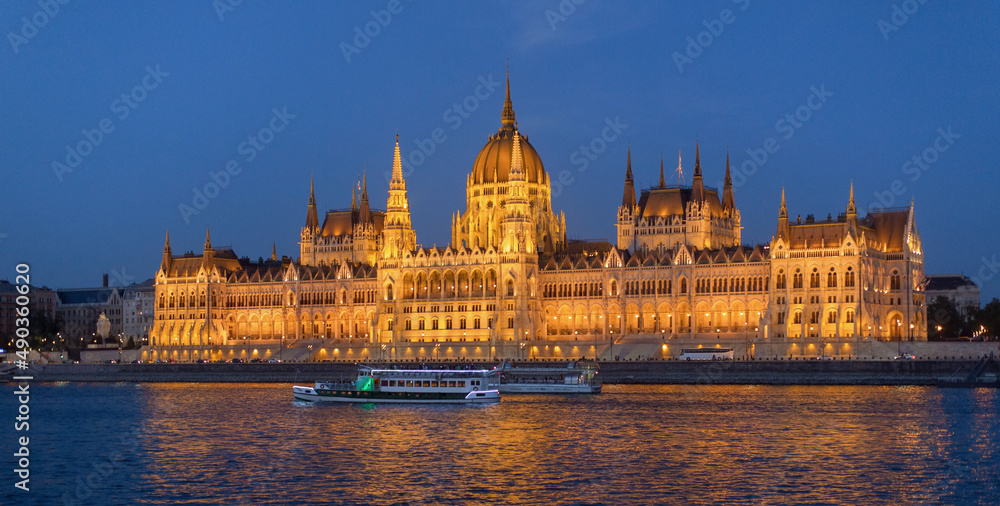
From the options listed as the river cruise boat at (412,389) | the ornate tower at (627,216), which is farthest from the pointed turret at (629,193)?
the river cruise boat at (412,389)

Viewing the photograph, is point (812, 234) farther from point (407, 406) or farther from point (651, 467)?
point (651, 467)

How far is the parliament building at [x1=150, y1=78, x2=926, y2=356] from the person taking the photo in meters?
142

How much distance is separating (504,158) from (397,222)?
16157 millimetres

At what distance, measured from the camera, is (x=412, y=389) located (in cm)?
10875

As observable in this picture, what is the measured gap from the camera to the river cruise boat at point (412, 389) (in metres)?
108

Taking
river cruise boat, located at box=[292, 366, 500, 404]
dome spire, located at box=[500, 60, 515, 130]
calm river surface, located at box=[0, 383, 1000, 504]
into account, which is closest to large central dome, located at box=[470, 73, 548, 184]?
dome spire, located at box=[500, 60, 515, 130]

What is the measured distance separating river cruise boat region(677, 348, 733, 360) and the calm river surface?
28.4 metres

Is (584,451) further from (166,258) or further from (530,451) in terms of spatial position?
(166,258)

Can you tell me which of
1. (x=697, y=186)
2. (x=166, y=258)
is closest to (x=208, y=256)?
(x=166, y=258)

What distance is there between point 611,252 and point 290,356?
136 feet

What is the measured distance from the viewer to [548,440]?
252ft

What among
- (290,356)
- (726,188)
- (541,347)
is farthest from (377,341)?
(726,188)

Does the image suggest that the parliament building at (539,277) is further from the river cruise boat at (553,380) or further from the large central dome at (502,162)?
the river cruise boat at (553,380)

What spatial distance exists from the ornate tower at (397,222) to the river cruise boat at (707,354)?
4364cm
